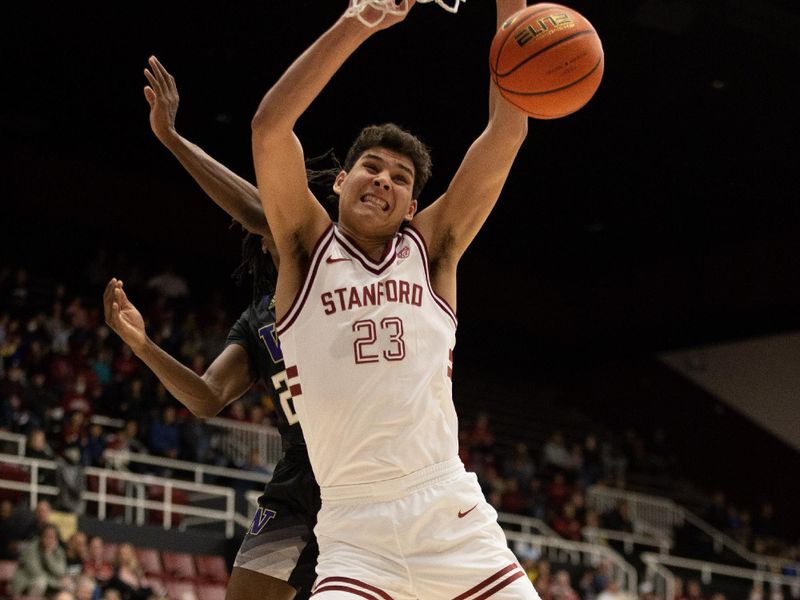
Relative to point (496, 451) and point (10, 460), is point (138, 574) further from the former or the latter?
point (496, 451)

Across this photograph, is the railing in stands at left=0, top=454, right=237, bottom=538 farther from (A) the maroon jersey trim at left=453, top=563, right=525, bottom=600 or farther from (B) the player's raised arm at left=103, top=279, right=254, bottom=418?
(A) the maroon jersey trim at left=453, top=563, right=525, bottom=600

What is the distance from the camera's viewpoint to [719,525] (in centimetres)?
2038

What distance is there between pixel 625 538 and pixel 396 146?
13972 millimetres

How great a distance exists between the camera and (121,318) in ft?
13.5

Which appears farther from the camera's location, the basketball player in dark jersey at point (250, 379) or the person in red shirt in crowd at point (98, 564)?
the person in red shirt in crowd at point (98, 564)

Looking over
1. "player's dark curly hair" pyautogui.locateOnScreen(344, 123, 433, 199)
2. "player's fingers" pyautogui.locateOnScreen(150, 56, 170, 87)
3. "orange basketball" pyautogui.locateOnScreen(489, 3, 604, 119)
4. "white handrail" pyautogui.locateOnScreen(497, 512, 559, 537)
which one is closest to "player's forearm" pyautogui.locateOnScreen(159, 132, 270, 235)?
"player's fingers" pyautogui.locateOnScreen(150, 56, 170, 87)

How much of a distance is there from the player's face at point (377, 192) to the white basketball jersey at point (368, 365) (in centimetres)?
10

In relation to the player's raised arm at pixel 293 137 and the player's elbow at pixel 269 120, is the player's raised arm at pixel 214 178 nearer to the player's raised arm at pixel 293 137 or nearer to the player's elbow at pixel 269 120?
the player's raised arm at pixel 293 137

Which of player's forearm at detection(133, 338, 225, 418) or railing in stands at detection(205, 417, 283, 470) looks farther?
railing in stands at detection(205, 417, 283, 470)

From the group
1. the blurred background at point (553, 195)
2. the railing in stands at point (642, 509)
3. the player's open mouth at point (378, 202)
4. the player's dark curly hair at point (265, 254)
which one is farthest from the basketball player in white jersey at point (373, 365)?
the railing in stands at point (642, 509)

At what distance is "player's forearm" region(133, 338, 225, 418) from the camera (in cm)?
427

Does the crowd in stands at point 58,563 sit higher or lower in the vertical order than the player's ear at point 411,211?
lower

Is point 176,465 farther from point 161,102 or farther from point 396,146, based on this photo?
point 396,146

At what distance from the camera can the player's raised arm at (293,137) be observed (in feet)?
11.0
